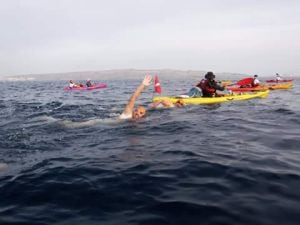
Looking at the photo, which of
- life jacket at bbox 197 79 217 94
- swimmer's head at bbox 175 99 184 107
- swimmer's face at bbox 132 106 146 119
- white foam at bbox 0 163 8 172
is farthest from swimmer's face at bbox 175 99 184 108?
white foam at bbox 0 163 8 172

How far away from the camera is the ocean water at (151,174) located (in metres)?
4.74

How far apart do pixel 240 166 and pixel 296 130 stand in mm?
4538

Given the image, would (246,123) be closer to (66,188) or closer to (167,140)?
(167,140)

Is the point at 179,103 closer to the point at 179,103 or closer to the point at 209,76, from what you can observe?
the point at 179,103

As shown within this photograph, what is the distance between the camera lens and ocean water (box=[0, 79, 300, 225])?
4742 mm

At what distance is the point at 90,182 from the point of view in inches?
242

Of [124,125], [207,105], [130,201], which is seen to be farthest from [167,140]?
[207,105]

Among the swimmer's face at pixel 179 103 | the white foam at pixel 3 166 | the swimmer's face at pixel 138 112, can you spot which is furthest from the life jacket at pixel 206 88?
the white foam at pixel 3 166

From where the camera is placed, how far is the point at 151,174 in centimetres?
641

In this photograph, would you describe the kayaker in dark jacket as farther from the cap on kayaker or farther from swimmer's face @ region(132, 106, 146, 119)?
swimmer's face @ region(132, 106, 146, 119)

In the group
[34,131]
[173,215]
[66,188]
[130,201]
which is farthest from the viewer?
[34,131]

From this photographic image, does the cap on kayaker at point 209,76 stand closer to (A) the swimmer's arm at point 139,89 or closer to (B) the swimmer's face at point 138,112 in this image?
(B) the swimmer's face at point 138,112

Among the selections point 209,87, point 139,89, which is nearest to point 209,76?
point 209,87

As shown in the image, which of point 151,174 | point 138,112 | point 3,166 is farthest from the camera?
point 138,112
